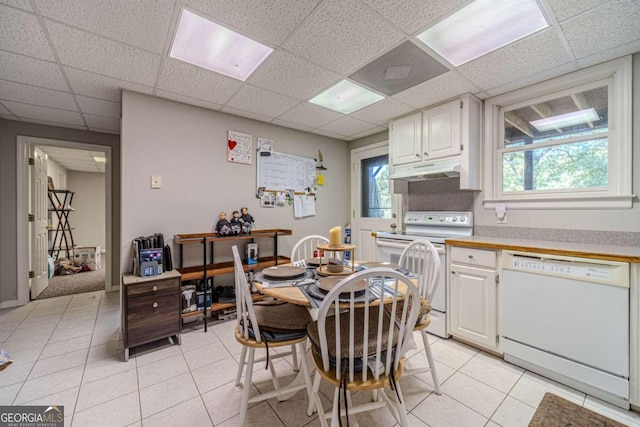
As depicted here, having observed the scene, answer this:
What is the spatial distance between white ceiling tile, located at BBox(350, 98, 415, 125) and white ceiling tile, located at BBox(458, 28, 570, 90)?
718 mm

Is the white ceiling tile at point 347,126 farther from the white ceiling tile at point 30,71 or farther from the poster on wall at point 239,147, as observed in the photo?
the white ceiling tile at point 30,71

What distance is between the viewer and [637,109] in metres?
1.90

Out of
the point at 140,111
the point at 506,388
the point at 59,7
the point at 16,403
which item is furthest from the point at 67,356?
the point at 506,388

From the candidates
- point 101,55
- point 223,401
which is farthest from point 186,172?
point 223,401

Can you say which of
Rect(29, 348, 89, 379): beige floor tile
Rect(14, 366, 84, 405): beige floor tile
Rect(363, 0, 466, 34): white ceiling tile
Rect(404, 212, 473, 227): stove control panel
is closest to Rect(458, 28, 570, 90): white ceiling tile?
Rect(363, 0, 466, 34): white ceiling tile

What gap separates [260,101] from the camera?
2.69 m

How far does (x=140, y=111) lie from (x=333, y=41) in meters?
1.98

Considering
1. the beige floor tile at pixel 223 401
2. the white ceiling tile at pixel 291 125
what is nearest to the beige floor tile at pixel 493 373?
the beige floor tile at pixel 223 401

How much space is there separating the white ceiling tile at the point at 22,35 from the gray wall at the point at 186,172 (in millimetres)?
619

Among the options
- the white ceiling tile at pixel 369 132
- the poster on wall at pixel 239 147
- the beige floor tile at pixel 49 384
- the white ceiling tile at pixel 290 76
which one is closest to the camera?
the beige floor tile at pixel 49 384

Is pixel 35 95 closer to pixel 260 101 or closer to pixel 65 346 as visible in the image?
pixel 260 101

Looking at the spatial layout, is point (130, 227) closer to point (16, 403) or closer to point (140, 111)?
point (140, 111)

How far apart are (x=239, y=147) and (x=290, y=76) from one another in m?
1.21

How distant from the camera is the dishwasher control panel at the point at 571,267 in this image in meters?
1.55
